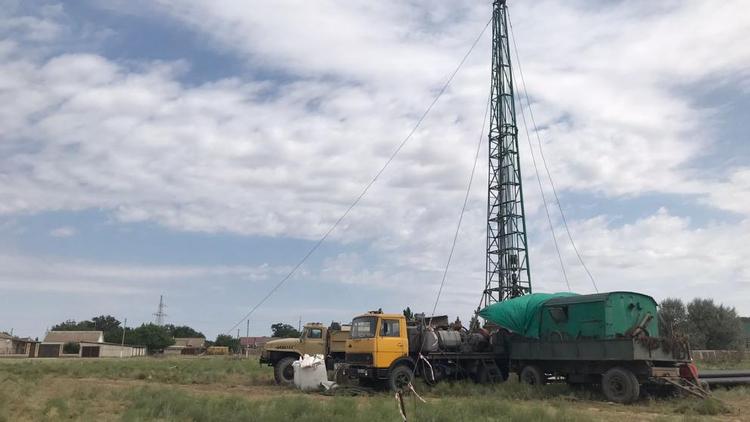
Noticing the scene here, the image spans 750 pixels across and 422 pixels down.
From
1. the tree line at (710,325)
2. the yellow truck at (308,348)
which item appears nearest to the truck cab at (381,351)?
the yellow truck at (308,348)

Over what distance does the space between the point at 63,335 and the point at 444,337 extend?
9897 centimetres

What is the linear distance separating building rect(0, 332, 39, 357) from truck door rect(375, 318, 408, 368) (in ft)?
250

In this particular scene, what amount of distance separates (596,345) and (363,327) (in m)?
7.07

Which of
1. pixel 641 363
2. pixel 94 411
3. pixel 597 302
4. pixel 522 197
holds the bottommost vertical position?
pixel 94 411

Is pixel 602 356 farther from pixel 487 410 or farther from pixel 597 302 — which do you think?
pixel 487 410

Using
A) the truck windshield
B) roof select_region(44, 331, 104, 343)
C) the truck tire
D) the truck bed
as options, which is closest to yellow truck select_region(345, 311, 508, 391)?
the truck windshield

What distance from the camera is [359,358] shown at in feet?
63.6

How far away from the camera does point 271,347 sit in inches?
929

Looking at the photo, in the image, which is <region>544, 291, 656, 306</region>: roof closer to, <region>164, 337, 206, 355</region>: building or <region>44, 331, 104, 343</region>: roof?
<region>164, 337, 206, 355</region>: building

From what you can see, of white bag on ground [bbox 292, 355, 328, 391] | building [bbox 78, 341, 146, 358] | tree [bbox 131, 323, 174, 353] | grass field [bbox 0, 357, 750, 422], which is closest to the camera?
grass field [bbox 0, 357, 750, 422]

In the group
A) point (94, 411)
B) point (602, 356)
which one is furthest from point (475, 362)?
point (94, 411)

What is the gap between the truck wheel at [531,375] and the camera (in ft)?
65.6

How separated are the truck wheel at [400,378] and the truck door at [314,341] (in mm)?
4910

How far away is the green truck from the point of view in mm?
16781
